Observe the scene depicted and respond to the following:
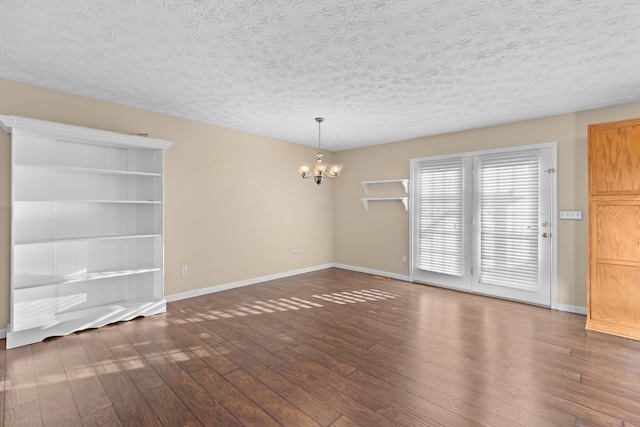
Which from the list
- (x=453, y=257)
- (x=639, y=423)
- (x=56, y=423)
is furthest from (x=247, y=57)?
(x=453, y=257)

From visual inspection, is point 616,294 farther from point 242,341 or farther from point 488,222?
point 242,341

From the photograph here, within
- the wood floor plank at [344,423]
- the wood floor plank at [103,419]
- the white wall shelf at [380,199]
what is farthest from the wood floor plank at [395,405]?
the white wall shelf at [380,199]

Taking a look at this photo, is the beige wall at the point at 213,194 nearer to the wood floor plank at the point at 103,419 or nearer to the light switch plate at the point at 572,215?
the wood floor plank at the point at 103,419

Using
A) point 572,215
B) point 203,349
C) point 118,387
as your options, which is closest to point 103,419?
point 118,387

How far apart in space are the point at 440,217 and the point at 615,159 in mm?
2292

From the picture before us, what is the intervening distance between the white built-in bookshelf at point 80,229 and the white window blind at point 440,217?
4.19m

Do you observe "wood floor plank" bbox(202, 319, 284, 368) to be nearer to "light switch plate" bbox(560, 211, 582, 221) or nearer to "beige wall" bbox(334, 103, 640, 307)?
"beige wall" bbox(334, 103, 640, 307)

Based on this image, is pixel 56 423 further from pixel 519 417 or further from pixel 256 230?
pixel 256 230

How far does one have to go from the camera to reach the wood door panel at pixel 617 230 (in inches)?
125

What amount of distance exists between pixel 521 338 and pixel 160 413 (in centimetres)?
336

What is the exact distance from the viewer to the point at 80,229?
11.5 feet

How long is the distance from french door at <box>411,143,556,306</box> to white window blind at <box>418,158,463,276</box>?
2cm

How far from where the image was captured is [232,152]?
4941 mm

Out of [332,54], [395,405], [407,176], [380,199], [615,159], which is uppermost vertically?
[332,54]
